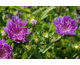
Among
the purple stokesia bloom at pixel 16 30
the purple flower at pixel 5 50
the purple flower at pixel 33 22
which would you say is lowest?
the purple flower at pixel 5 50

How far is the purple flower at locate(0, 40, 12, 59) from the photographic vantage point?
1.02 metres

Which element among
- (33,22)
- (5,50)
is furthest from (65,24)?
(5,50)

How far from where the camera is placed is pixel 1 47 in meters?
1.04

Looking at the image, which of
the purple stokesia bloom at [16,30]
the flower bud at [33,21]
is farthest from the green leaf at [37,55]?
the flower bud at [33,21]

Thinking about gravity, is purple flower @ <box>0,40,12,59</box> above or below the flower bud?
below

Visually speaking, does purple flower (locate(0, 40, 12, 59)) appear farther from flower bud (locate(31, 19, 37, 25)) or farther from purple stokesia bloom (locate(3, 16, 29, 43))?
flower bud (locate(31, 19, 37, 25))

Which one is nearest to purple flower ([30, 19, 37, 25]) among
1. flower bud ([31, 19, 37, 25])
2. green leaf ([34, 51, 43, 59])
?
flower bud ([31, 19, 37, 25])

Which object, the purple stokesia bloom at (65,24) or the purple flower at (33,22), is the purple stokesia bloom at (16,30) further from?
the purple stokesia bloom at (65,24)

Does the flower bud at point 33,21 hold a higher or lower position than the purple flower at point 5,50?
higher

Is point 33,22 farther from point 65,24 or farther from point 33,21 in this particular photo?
point 65,24

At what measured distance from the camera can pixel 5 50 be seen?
1042mm

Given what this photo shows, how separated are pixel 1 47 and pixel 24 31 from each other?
10.3 inches

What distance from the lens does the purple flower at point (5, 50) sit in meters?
1.02

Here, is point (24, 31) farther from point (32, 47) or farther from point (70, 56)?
point (70, 56)
